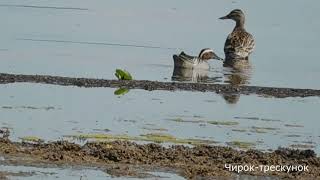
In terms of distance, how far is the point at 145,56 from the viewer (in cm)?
2289

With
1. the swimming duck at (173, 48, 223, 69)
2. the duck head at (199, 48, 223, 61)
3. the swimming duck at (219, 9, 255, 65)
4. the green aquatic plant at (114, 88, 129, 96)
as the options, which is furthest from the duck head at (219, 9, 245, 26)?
the green aquatic plant at (114, 88, 129, 96)

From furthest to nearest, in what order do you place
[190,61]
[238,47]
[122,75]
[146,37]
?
[146,37] < [238,47] < [190,61] < [122,75]

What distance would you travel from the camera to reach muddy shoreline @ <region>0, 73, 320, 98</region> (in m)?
17.7

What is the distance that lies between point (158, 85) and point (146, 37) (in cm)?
819

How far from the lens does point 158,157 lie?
11391 mm

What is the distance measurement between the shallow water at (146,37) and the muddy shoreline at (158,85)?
2.91 ft

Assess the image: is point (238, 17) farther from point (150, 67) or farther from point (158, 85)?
point (158, 85)

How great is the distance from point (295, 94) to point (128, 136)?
21.0ft

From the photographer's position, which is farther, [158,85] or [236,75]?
[236,75]

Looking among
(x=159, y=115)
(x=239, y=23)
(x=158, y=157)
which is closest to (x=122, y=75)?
(x=159, y=115)

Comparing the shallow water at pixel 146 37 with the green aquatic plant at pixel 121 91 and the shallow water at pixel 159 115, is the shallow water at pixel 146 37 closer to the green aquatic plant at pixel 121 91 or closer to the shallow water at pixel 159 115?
the green aquatic plant at pixel 121 91

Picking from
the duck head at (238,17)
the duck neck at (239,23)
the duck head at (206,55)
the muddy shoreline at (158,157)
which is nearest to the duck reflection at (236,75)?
the duck head at (206,55)

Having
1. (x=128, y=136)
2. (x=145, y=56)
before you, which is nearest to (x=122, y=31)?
(x=145, y=56)

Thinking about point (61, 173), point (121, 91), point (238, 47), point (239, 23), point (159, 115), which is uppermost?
point (239, 23)
